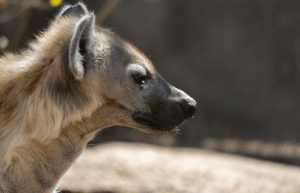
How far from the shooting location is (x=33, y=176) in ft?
5.01

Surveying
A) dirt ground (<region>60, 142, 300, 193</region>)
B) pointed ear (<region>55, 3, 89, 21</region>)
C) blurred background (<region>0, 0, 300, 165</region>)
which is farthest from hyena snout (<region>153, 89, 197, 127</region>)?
blurred background (<region>0, 0, 300, 165</region>)

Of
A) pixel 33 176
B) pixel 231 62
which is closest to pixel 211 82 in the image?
pixel 231 62

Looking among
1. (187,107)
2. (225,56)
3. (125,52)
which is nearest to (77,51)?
(125,52)

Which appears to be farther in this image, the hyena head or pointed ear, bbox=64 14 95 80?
the hyena head

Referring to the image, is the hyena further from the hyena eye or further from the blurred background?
the blurred background

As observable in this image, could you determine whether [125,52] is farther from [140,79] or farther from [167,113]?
[167,113]

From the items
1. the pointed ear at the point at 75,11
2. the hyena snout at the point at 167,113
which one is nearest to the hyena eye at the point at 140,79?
the hyena snout at the point at 167,113

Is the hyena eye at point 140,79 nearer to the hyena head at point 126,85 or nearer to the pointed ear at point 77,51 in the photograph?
the hyena head at point 126,85

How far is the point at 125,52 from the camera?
1.72 metres

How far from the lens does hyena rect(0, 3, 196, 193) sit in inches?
58.8

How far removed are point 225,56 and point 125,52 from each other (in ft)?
16.7

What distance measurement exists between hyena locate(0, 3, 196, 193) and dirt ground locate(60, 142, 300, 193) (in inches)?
29.4

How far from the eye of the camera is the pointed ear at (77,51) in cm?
142

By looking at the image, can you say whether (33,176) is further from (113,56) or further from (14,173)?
(113,56)
